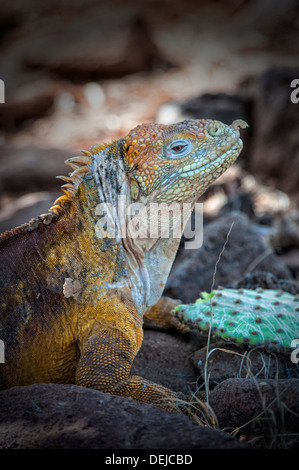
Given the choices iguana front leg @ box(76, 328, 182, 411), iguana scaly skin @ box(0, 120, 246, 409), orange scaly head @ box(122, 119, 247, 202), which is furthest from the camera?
orange scaly head @ box(122, 119, 247, 202)

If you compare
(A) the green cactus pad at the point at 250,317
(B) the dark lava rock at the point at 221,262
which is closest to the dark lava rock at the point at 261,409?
(A) the green cactus pad at the point at 250,317

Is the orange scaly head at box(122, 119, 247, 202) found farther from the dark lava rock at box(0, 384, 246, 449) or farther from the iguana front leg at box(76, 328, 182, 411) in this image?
the dark lava rock at box(0, 384, 246, 449)

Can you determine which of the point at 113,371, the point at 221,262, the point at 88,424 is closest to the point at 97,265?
the point at 113,371

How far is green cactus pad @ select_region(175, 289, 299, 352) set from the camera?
377cm

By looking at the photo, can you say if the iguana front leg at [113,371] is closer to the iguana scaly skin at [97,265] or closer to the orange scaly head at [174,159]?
the iguana scaly skin at [97,265]

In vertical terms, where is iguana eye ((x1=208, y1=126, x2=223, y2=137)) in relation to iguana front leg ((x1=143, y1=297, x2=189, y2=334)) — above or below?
above

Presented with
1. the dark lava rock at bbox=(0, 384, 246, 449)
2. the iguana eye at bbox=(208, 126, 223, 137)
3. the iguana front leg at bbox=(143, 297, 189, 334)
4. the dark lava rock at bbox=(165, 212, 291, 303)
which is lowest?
the dark lava rock at bbox=(0, 384, 246, 449)

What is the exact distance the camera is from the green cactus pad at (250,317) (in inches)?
148

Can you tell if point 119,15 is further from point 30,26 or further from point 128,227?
point 128,227

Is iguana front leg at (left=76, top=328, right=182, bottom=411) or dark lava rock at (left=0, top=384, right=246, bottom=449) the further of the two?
iguana front leg at (left=76, top=328, right=182, bottom=411)

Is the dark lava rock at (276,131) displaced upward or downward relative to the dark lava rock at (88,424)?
upward

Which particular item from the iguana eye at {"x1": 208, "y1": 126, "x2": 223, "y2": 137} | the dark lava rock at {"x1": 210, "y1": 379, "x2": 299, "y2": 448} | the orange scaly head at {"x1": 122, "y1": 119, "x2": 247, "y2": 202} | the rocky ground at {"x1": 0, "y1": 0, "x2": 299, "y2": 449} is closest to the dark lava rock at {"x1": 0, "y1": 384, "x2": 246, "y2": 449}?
the rocky ground at {"x1": 0, "y1": 0, "x2": 299, "y2": 449}

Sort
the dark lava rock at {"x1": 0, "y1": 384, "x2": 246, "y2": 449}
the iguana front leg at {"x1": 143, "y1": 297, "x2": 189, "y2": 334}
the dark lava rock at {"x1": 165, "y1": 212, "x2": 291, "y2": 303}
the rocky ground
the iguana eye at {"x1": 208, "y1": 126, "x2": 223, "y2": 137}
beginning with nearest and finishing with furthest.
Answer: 1. the dark lava rock at {"x1": 0, "y1": 384, "x2": 246, "y2": 449}
2. the rocky ground
3. the iguana eye at {"x1": 208, "y1": 126, "x2": 223, "y2": 137}
4. the iguana front leg at {"x1": 143, "y1": 297, "x2": 189, "y2": 334}
5. the dark lava rock at {"x1": 165, "y1": 212, "x2": 291, "y2": 303}

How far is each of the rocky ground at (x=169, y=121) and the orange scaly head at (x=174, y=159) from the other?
4.17 ft
